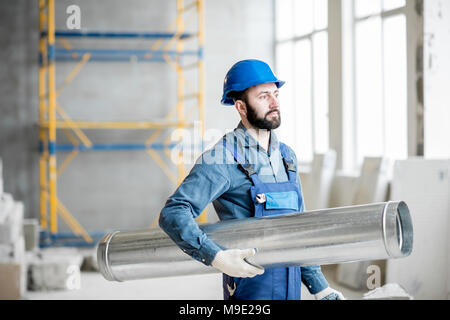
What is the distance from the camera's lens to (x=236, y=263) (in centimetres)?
204

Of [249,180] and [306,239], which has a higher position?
[249,180]

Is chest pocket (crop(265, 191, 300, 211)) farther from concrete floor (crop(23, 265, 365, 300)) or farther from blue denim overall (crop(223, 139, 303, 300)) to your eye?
concrete floor (crop(23, 265, 365, 300))

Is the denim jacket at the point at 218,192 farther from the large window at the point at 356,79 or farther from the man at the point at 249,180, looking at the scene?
the large window at the point at 356,79

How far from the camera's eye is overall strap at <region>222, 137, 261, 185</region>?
224 centimetres

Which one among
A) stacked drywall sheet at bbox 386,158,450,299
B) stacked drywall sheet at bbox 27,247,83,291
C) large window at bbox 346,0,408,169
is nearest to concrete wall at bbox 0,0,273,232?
stacked drywall sheet at bbox 27,247,83,291

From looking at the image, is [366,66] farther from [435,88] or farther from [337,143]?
[435,88]

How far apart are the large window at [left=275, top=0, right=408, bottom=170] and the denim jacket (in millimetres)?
4813

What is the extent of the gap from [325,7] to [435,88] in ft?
9.01

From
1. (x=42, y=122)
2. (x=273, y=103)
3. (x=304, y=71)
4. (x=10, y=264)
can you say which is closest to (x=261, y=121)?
(x=273, y=103)

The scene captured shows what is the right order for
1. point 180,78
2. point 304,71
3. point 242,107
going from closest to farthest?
Result: point 242,107 → point 304,71 → point 180,78

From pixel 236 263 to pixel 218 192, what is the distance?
0.29 m

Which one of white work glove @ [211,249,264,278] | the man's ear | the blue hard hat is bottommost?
white work glove @ [211,249,264,278]

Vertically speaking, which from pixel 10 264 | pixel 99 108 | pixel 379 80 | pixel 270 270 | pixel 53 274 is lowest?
pixel 53 274

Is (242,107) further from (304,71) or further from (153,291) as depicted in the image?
(304,71)
